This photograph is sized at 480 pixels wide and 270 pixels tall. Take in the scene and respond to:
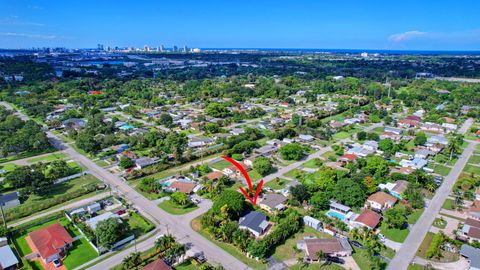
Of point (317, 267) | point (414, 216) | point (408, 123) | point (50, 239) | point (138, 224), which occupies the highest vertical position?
point (408, 123)

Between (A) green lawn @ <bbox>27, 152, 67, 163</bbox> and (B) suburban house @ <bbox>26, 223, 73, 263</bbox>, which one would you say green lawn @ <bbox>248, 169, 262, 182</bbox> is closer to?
(B) suburban house @ <bbox>26, 223, 73, 263</bbox>

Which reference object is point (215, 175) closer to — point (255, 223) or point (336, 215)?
point (255, 223)

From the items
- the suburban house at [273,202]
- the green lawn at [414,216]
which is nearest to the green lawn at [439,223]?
the green lawn at [414,216]

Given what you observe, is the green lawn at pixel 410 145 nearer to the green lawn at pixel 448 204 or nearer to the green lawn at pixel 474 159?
the green lawn at pixel 474 159

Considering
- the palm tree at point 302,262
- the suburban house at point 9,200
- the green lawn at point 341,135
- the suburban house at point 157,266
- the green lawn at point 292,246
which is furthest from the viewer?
the green lawn at point 341,135

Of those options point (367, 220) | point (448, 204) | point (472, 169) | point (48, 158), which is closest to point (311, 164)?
point (367, 220)

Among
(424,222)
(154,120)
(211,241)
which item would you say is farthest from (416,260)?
(154,120)

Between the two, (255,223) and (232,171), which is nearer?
(255,223)
